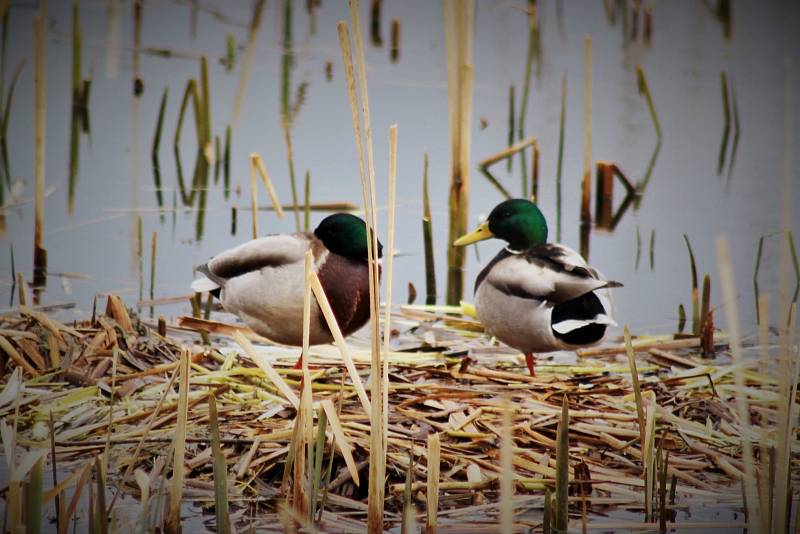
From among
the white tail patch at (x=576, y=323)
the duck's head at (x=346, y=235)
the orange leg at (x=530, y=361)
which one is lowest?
the orange leg at (x=530, y=361)

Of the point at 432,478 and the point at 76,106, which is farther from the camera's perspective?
the point at 76,106

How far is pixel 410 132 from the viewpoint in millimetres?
8078

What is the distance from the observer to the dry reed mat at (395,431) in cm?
276

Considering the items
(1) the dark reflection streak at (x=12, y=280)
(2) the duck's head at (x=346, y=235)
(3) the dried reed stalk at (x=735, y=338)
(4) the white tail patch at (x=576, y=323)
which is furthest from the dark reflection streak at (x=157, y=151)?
(3) the dried reed stalk at (x=735, y=338)

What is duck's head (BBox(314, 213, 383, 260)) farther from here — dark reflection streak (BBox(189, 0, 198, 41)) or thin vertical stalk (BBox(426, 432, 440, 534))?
dark reflection streak (BBox(189, 0, 198, 41))

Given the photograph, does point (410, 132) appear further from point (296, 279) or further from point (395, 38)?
point (296, 279)

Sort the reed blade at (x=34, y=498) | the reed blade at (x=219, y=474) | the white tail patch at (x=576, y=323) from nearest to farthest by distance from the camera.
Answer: the reed blade at (x=34, y=498) < the reed blade at (x=219, y=474) < the white tail patch at (x=576, y=323)

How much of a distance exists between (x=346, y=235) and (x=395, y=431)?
103 centimetres

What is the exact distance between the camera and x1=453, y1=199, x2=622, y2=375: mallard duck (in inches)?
166

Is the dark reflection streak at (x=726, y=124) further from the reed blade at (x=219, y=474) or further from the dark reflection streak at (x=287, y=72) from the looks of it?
the reed blade at (x=219, y=474)

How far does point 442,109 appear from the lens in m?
8.76

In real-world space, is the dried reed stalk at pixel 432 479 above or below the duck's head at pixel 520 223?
below

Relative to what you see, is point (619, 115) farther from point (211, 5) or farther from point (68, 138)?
point (211, 5)

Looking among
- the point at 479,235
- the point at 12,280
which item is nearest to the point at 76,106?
the point at 12,280
